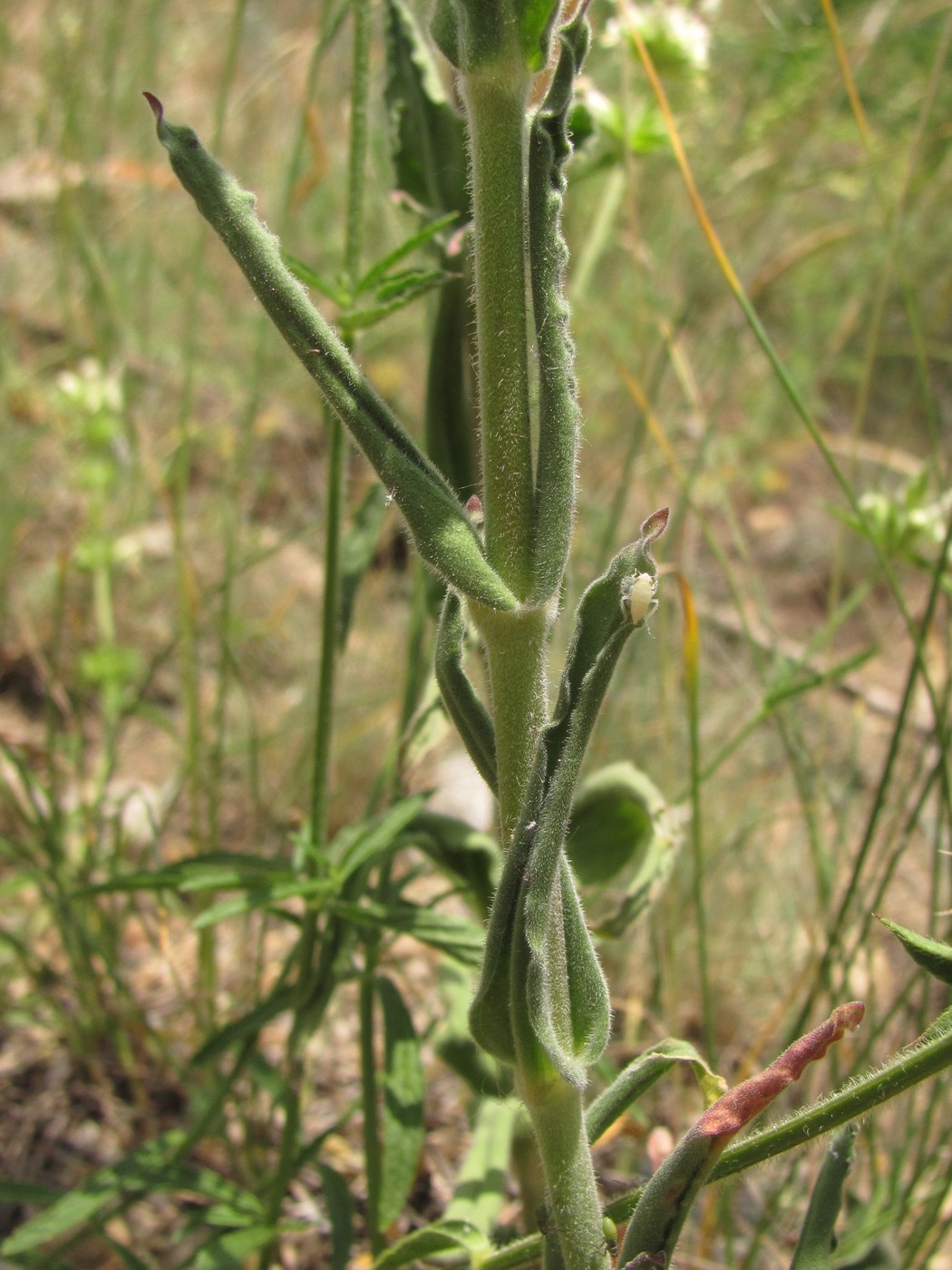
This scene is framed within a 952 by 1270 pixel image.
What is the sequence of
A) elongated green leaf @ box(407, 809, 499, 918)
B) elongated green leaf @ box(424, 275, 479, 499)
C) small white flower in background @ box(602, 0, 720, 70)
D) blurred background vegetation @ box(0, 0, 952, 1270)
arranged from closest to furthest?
elongated green leaf @ box(424, 275, 479, 499)
elongated green leaf @ box(407, 809, 499, 918)
blurred background vegetation @ box(0, 0, 952, 1270)
small white flower in background @ box(602, 0, 720, 70)

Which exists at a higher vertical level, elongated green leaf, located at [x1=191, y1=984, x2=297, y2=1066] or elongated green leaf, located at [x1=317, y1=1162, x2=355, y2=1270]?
elongated green leaf, located at [x1=191, y1=984, x2=297, y2=1066]

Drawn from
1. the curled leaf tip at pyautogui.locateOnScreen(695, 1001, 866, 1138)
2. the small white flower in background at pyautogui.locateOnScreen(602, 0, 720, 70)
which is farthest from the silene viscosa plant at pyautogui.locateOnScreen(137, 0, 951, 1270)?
the small white flower in background at pyautogui.locateOnScreen(602, 0, 720, 70)

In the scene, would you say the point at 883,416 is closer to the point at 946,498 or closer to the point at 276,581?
the point at 276,581

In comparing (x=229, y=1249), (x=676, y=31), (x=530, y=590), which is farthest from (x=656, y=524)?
(x=676, y=31)

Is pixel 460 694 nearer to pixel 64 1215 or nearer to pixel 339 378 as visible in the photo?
pixel 339 378

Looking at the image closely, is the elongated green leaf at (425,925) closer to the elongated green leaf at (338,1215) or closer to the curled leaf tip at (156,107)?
the elongated green leaf at (338,1215)

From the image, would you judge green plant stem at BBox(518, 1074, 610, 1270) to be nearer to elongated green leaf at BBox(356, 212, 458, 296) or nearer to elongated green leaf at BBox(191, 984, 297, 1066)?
elongated green leaf at BBox(191, 984, 297, 1066)
